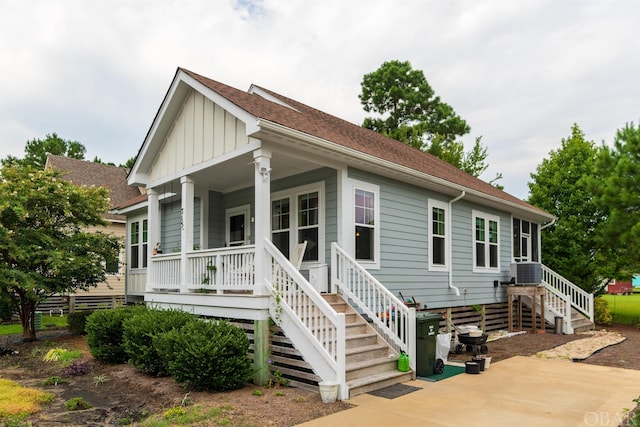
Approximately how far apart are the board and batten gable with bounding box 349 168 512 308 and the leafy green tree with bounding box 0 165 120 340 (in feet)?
25.0

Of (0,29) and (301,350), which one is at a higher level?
(0,29)

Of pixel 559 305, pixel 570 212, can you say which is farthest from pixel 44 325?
pixel 570 212

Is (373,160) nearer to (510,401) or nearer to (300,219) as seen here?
(300,219)

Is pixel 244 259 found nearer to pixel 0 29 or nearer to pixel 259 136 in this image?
pixel 259 136

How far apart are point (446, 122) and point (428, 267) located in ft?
68.3

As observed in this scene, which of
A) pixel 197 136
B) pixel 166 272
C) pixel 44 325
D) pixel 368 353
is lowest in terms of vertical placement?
pixel 44 325

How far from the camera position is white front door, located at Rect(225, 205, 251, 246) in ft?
36.3

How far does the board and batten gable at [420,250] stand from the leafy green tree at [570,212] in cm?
505

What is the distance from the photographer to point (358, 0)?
1231 cm

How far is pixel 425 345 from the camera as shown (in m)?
7.51

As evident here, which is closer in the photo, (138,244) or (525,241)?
(138,244)

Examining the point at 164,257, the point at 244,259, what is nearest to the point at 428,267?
the point at 244,259

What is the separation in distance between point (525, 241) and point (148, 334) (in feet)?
40.2

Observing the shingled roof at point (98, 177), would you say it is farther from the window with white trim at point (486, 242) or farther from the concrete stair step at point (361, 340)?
the concrete stair step at point (361, 340)
